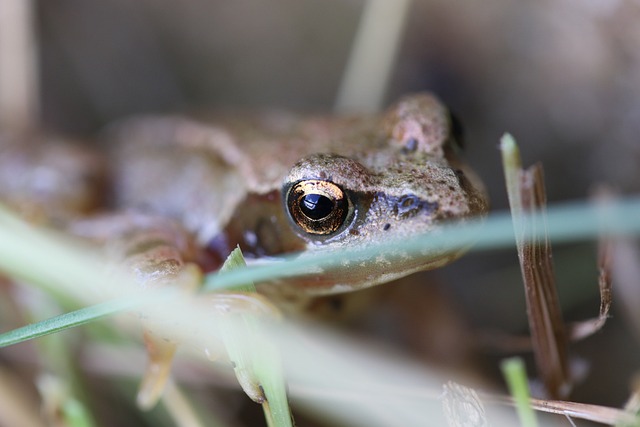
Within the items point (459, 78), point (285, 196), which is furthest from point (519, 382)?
point (459, 78)

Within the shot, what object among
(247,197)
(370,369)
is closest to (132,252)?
(247,197)

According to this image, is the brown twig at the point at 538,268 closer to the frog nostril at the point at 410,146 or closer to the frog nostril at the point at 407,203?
the frog nostril at the point at 407,203

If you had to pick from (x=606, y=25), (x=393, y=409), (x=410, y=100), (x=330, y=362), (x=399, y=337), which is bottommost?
(x=393, y=409)

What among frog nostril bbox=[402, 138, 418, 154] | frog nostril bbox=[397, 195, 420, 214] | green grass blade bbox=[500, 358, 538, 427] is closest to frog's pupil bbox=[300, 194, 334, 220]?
frog nostril bbox=[397, 195, 420, 214]

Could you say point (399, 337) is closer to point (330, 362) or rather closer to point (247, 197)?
point (330, 362)

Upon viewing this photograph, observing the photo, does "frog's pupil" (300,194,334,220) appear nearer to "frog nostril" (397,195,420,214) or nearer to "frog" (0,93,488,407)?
"frog" (0,93,488,407)

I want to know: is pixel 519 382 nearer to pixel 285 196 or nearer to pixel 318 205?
pixel 318 205

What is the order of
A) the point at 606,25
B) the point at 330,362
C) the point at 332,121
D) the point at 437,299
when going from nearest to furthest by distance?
the point at 330,362 → the point at 332,121 → the point at 606,25 → the point at 437,299
